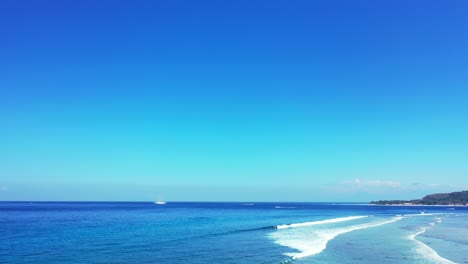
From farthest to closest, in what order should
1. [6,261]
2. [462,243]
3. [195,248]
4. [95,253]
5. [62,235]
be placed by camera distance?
[62,235], [462,243], [195,248], [95,253], [6,261]

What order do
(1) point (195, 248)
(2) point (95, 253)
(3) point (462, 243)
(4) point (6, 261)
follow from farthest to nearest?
(3) point (462, 243)
(1) point (195, 248)
(2) point (95, 253)
(4) point (6, 261)

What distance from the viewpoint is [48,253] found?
2584cm

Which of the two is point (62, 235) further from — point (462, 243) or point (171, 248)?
point (462, 243)

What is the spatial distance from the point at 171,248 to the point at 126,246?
140 inches

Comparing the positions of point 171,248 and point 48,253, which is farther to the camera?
point 171,248

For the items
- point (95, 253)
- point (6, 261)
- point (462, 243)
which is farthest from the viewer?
point (462, 243)

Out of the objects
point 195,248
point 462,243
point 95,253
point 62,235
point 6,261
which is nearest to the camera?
point 6,261

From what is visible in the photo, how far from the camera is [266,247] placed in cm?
2914

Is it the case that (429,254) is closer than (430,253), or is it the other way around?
(429,254)

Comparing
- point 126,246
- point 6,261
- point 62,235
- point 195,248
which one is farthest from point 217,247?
point 62,235

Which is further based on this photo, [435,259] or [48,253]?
[48,253]

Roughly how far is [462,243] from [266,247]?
Result: 53.0ft

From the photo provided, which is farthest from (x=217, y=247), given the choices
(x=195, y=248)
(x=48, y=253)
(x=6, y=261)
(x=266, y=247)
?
(x=6, y=261)

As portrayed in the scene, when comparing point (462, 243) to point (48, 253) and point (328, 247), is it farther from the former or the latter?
point (48, 253)
